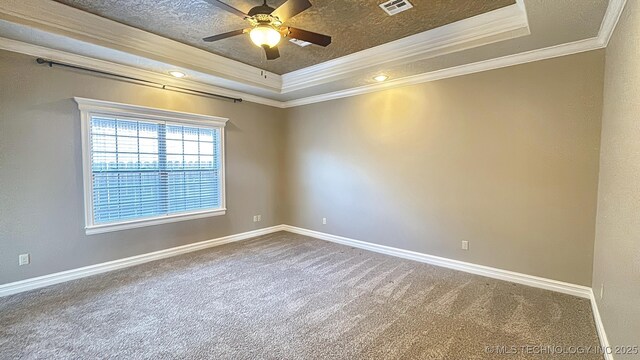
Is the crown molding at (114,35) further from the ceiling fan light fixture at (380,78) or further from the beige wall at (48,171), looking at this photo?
the ceiling fan light fixture at (380,78)

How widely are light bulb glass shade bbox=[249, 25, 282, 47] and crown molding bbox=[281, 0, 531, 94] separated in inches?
62.8

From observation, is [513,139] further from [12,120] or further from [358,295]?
[12,120]

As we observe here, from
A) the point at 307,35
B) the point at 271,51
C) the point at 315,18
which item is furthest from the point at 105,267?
the point at 315,18

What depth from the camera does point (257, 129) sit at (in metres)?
5.31

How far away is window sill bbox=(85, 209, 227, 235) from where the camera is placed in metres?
3.53

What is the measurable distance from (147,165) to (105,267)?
141cm

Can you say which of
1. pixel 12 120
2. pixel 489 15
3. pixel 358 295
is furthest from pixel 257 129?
pixel 489 15

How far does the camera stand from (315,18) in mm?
2883

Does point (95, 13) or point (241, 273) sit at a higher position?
point (95, 13)

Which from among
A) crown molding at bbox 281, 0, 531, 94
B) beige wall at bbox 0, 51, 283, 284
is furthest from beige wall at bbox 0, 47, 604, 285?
crown molding at bbox 281, 0, 531, 94

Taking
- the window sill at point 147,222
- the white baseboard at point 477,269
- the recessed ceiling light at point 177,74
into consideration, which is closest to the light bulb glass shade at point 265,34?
the recessed ceiling light at point 177,74

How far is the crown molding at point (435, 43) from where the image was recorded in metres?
2.72

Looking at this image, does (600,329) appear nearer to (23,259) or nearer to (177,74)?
(177,74)

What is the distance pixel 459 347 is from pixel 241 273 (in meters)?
2.51
